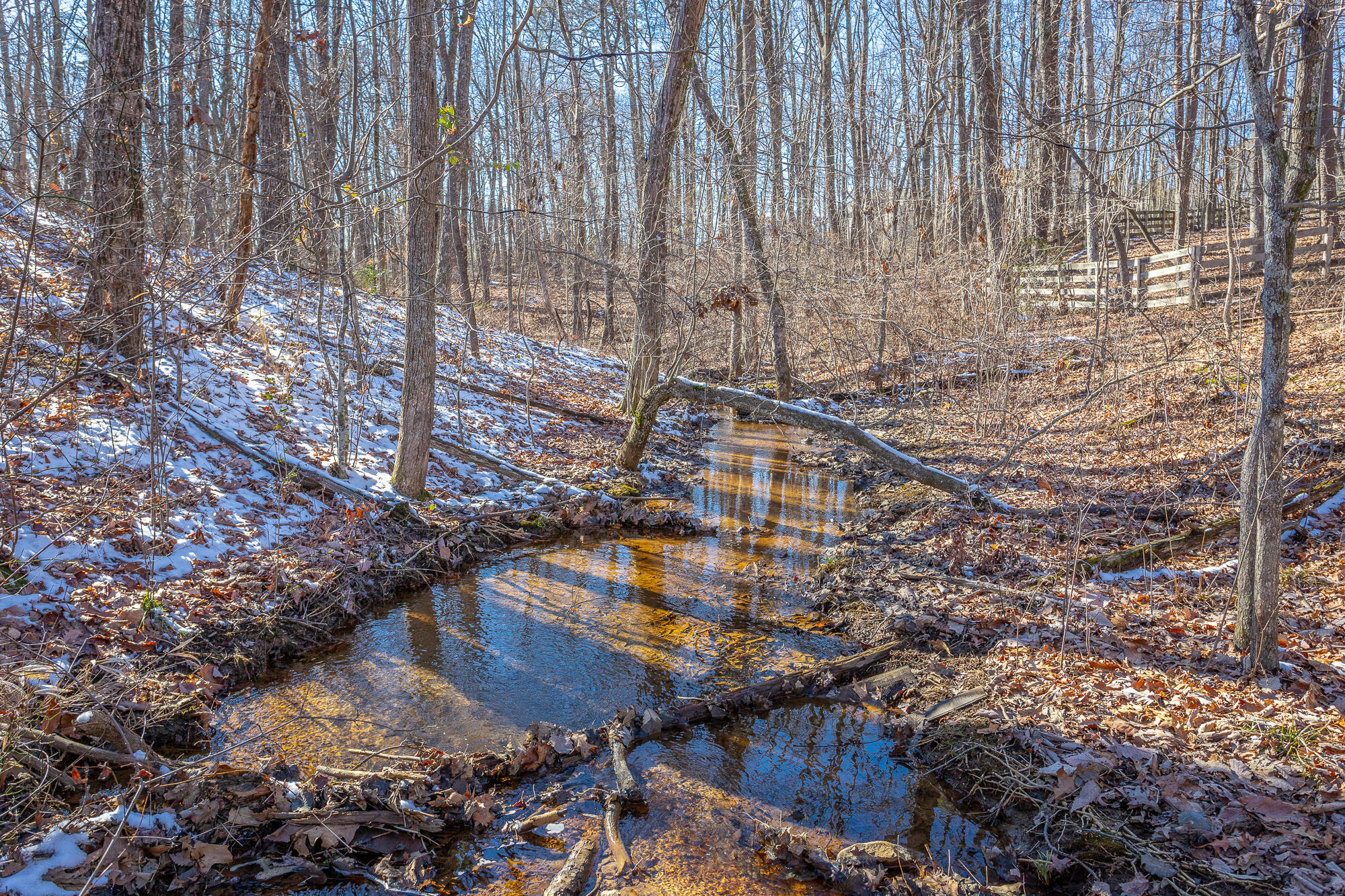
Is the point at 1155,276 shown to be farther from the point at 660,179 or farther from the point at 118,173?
the point at 118,173

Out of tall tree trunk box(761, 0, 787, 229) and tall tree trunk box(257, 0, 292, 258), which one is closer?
tall tree trunk box(257, 0, 292, 258)

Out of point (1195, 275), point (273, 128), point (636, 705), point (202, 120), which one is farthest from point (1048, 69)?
point (273, 128)

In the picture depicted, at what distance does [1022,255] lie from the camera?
13961mm

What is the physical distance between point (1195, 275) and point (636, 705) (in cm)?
1464

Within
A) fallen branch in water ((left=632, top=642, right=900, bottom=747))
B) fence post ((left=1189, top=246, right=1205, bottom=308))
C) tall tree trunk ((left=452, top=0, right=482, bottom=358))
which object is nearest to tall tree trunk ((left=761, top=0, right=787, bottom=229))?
tall tree trunk ((left=452, top=0, right=482, bottom=358))

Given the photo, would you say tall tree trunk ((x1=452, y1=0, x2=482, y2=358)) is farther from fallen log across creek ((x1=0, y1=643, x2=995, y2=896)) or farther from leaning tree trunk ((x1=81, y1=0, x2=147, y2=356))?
fallen log across creek ((x1=0, y1=643, x2=995, y2=896))

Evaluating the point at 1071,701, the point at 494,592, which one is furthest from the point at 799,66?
the point at 1071,701

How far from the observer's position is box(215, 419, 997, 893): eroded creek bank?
3.81 metres

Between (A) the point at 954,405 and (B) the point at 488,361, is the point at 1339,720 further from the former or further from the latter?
(B) the point at 488,361

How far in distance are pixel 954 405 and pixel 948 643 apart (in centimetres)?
849

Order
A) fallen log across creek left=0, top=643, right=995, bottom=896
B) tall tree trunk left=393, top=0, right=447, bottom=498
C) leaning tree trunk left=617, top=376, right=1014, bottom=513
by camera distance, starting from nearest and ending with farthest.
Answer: fallen log across creek left=0, top=643, right=995, bottom=896 < tall tree trunk left=393, top=0, right=447, bottom=498 < leaning tree trunk left=617, top=376, right=1014, bottom=513

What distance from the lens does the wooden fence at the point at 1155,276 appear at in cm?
1434

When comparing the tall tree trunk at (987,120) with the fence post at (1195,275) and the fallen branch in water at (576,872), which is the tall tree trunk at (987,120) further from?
the fallen branch in water at (576,872)

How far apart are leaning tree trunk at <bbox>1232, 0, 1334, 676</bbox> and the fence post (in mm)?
11508
